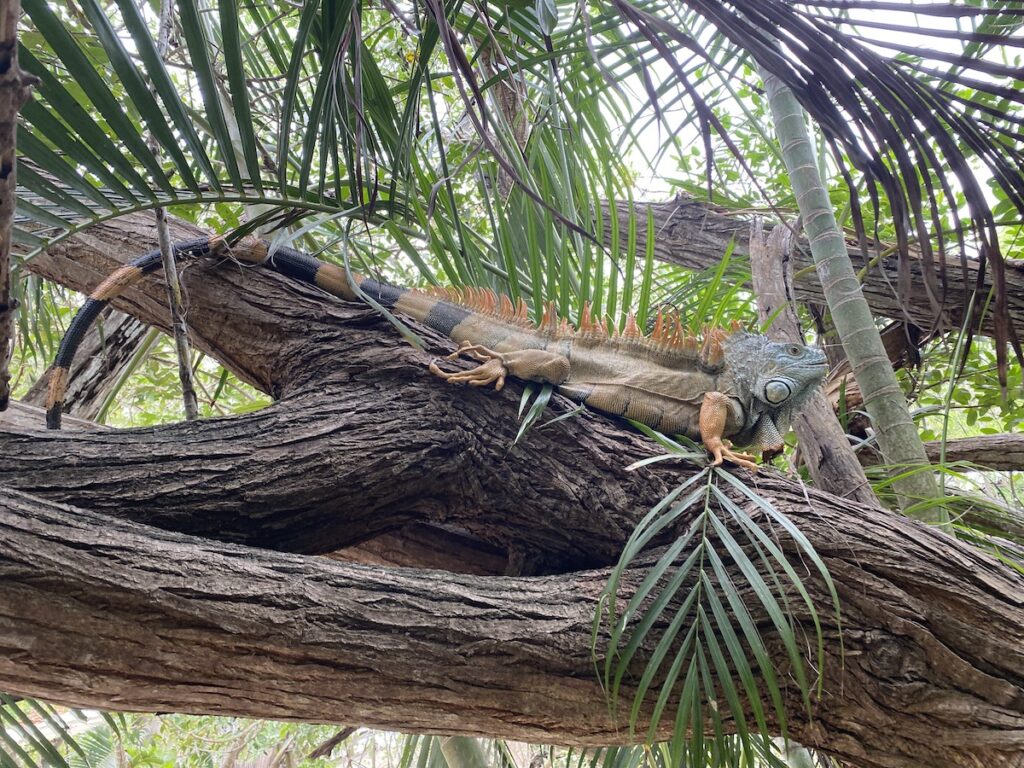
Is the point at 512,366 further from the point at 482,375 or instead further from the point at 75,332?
the point at 75,332

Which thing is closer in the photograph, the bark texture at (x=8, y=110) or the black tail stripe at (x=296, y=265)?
the bark texture at (x=8, y=110)

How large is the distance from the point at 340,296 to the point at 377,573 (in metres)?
1.41

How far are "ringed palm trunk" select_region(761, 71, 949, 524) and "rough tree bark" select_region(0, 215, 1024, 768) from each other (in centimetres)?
58

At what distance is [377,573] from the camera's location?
217cm

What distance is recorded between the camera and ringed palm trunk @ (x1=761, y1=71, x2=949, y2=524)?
2988mm

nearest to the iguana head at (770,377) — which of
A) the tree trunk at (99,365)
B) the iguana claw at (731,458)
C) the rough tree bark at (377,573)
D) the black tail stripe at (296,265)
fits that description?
the iguana claw at (731,458)

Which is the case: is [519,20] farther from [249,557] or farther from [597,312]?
[249,557]

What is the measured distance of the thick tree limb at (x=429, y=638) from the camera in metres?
1.77

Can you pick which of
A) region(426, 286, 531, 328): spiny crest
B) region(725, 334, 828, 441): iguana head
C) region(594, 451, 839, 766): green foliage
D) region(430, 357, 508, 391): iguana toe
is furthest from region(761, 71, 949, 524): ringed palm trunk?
region(430, 357, 508, 391): iguana toe

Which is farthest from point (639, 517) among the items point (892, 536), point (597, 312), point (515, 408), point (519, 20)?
point (519, 20)

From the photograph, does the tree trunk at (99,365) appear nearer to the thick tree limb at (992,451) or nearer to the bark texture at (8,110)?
the bark texture at (8,110)

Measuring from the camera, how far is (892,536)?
2.43 meters

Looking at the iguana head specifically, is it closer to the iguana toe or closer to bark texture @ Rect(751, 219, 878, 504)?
bark texture @ Rect(751, 219, 878, 504)

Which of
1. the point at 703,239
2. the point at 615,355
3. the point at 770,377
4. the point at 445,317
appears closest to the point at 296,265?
the point at 445,317
